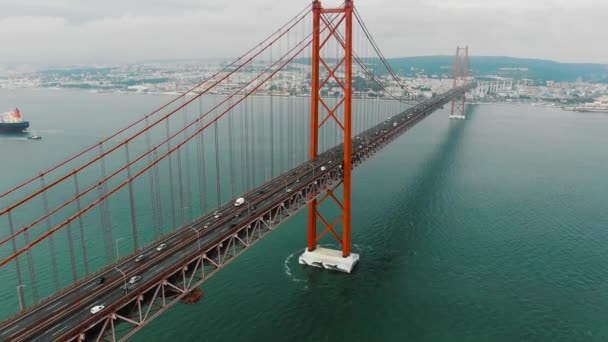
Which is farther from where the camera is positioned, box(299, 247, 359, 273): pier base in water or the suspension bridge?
box(299, 247, 359, 273): pier base in water

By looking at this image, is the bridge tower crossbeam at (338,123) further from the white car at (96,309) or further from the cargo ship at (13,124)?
the cargo ship at (13,124)

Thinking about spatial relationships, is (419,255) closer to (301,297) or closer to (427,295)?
(427,295)

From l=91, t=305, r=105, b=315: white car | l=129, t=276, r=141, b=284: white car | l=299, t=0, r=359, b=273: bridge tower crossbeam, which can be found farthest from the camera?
l=299, t=0, r=359, b=273: bridge tower crossbeam

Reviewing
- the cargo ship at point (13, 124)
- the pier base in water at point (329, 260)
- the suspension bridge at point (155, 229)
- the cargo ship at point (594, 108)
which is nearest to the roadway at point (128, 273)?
the suspension bridge at point (155, 229)

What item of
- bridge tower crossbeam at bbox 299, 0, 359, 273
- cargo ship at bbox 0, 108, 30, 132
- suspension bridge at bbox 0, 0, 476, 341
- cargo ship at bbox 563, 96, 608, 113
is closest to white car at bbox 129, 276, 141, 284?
suspension bridge at bbox 0, 0, 476, 341

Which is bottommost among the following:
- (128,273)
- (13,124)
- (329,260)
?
(329,260)

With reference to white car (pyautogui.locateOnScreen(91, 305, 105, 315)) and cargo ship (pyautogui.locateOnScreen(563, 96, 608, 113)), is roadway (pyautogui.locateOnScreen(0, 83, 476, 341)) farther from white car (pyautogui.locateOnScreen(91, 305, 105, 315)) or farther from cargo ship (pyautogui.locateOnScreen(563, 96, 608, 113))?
cargo ship (pyautogui.locateOnScreen(563, 96, 608, 113))

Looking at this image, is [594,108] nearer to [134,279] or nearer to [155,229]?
[155,229]

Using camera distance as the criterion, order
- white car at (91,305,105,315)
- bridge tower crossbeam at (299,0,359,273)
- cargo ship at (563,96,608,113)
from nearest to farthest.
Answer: white car at (91,305,105,315)
bridge tower crossbeam at (299,0,359,273)
cargo ship at (563,96,608,113)

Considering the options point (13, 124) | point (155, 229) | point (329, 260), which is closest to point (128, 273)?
point (329, 260)
